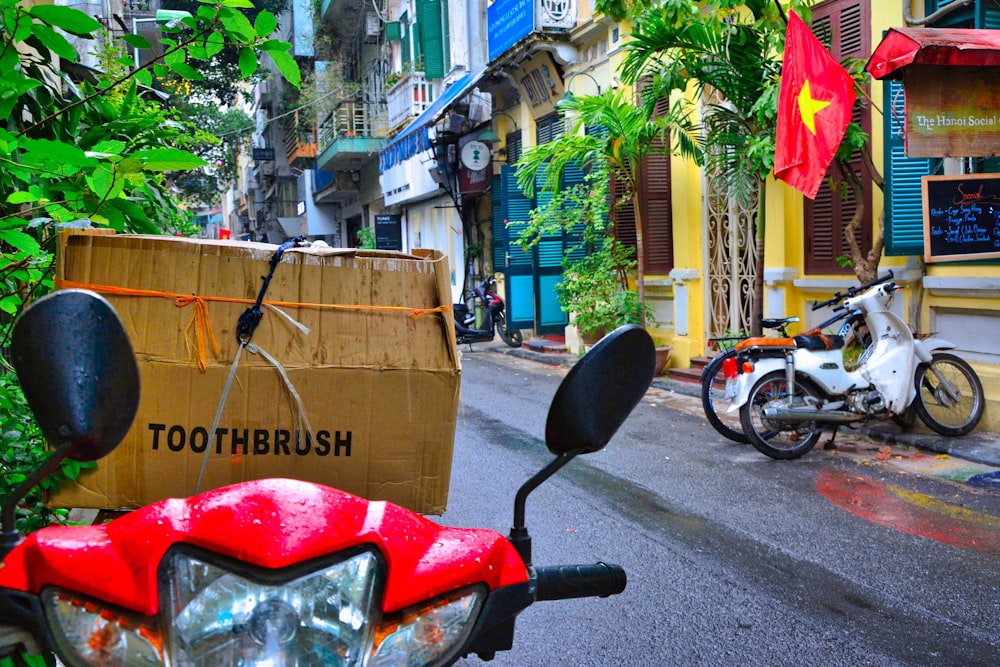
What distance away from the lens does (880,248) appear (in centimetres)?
847

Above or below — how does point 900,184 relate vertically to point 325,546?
above

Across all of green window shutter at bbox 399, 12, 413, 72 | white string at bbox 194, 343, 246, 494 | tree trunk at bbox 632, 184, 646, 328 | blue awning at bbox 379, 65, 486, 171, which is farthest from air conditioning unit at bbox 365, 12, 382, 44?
white string at bbox 194, 343, 246, 494

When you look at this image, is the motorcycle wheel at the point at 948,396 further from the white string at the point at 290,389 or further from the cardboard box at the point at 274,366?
the white string at the point at 290,389

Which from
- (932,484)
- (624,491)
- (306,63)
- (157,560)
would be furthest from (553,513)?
(306,63)

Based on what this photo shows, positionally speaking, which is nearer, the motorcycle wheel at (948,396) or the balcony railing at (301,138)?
the motorcycle wheel at (948,396)

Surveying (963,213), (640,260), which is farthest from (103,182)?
(640,260)

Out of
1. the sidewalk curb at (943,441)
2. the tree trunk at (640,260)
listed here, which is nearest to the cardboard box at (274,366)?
the sidewalk curb at (943,441)

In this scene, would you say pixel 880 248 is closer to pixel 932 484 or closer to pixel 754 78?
pixel 754 78

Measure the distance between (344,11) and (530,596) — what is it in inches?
1167

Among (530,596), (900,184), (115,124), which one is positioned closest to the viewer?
(530,596)

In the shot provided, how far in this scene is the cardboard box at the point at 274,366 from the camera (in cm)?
234

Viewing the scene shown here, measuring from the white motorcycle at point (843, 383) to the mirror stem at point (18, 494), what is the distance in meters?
6.30

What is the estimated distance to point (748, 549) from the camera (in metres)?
5.12

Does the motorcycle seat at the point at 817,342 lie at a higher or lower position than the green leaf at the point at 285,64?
lower
